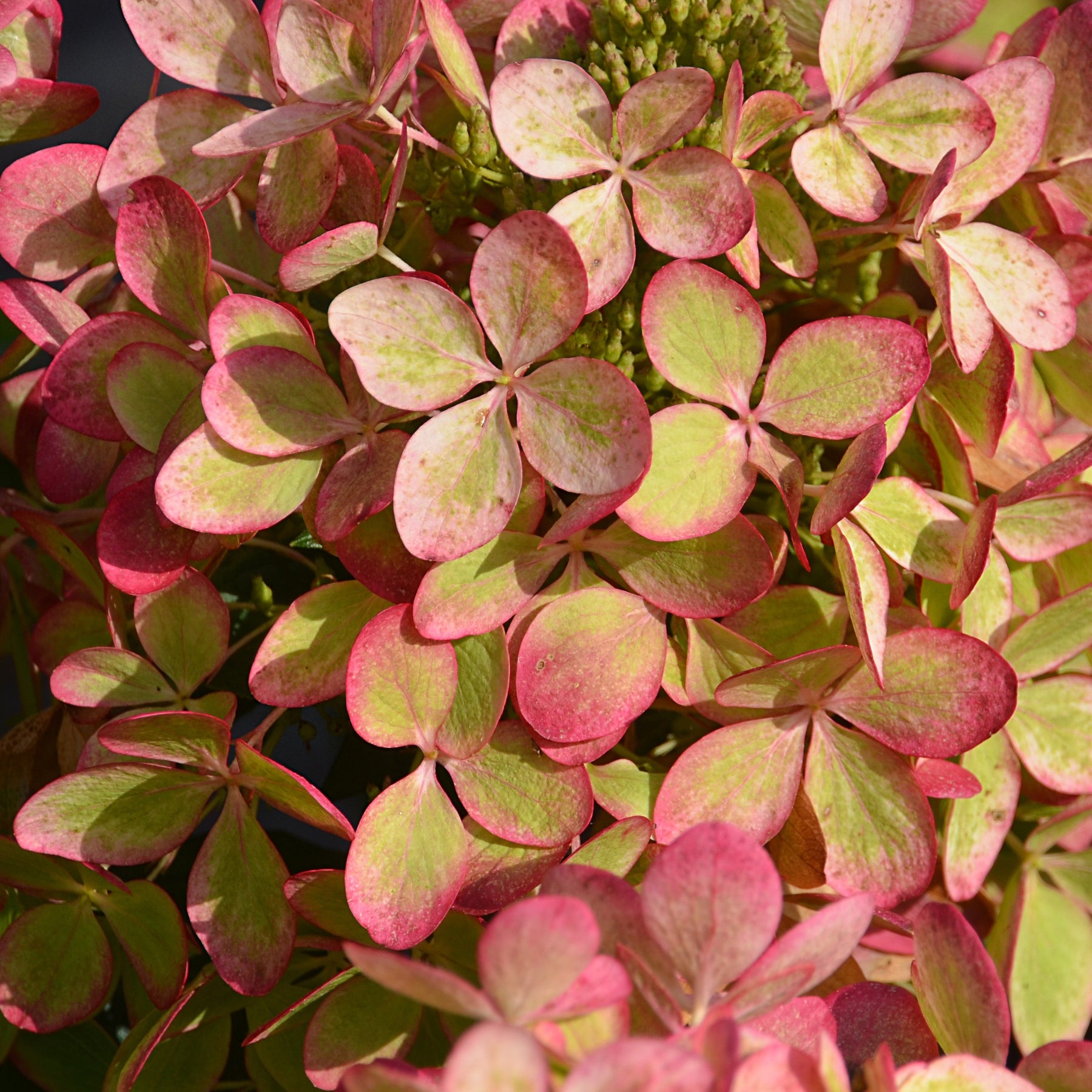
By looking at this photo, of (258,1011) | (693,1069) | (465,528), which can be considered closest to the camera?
(693,1069)

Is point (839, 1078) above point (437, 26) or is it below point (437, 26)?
below

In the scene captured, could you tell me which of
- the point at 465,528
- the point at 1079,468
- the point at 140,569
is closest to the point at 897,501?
the point at 1079,468

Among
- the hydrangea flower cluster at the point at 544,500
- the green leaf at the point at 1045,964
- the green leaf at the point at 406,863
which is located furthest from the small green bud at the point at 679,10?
the green leaf at the point at 1045,964

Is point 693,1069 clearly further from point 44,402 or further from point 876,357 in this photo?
point 44,402

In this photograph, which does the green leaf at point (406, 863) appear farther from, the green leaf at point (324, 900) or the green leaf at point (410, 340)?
the green leaf at point (410, 340)

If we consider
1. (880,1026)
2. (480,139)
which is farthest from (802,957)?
(480,139)

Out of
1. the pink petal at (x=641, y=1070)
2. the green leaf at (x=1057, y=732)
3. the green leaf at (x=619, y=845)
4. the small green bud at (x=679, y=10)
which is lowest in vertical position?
the green leaf at (x=1057, y=732)
